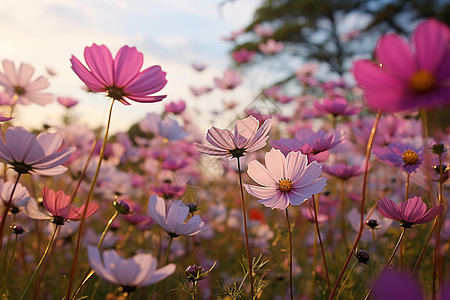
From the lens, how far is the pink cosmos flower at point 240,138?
568 mm

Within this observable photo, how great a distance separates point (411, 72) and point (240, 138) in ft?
0.92

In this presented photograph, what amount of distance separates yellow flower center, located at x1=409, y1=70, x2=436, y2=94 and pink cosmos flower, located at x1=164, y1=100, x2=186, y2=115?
1142 millimetres

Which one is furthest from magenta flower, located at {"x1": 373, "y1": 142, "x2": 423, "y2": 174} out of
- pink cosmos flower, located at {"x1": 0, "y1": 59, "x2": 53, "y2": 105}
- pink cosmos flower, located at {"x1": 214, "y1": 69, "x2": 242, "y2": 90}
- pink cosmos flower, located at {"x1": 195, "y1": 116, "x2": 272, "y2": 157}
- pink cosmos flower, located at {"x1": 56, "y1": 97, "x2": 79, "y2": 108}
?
pink cosmos flower, located at {"x1": 214, "y1": 69, "x2": 242, "y2": 90}

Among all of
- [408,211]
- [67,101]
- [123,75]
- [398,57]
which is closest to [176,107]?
[67,101]

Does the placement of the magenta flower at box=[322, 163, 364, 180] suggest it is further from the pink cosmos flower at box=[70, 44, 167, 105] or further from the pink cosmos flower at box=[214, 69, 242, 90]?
the pink cosmos flower at box=[214, 69, 242, 90]

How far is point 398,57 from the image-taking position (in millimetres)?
349

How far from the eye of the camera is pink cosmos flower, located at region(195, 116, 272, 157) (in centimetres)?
57

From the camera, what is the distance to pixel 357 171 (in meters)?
0.85

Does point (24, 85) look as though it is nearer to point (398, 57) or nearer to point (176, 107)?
point (176, 107)

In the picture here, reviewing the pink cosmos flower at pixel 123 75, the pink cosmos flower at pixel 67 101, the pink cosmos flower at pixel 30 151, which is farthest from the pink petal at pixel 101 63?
the pink cosmos flower at pixel 67 101

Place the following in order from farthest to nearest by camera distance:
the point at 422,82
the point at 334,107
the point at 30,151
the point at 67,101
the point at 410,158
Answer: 1. the point at 67,101
2. the point at 334,107
3. the point at 410,158
4. the point at 30,151
5. the point at 422,82

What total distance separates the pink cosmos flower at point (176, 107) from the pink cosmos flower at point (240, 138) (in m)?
0.86

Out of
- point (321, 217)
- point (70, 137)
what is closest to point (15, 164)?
point (321, 217)

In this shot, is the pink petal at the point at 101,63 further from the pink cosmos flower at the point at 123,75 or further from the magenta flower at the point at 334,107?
the magenta flower at the point at 334,107
